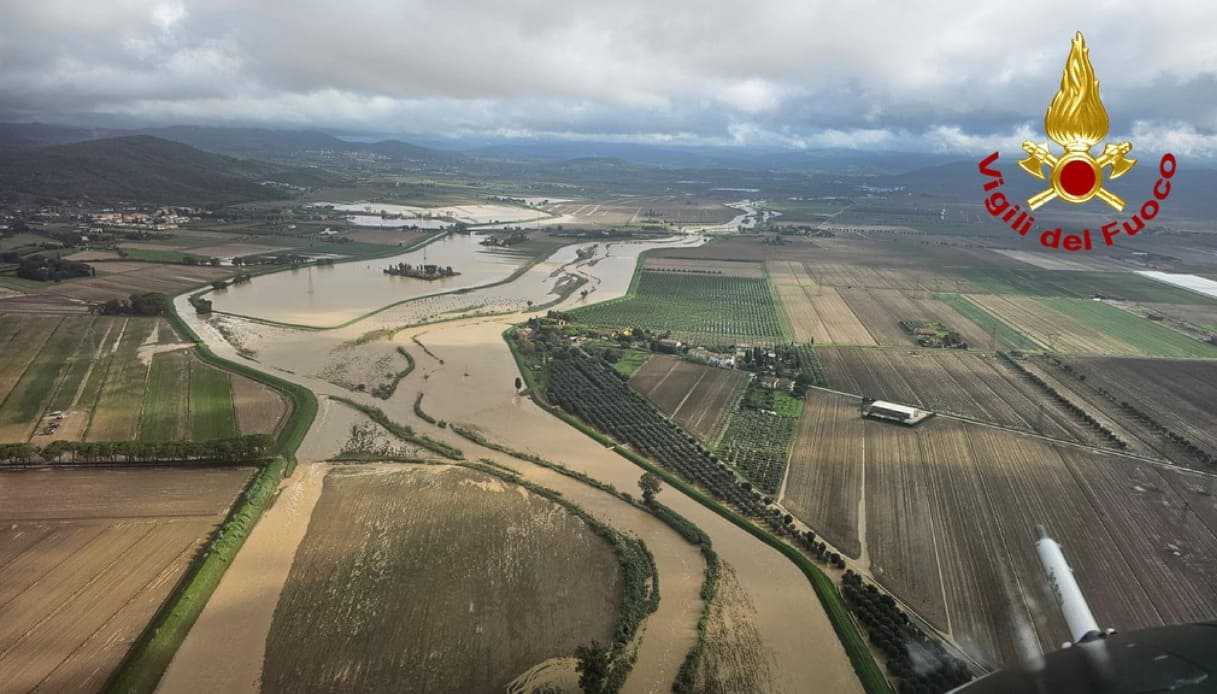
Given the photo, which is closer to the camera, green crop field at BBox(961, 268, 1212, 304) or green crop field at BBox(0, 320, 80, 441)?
green crop field at BBox(0, 320, 80, 441)

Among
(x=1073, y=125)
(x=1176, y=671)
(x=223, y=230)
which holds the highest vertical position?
(x=1073, y=125)

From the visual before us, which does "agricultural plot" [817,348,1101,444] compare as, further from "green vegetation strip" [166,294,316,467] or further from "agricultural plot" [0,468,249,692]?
"agricultural plot" [0,468,249,692]

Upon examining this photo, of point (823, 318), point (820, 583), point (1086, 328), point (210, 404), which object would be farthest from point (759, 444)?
point (1086, 328)

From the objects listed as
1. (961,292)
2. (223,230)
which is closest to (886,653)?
(961,292)

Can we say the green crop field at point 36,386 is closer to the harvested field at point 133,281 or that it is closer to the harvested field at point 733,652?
the harvested field at point 133,281

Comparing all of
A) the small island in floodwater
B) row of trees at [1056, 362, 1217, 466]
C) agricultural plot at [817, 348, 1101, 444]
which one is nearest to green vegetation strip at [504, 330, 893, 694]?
agricultural plot at [817, 348, 1101, 444]

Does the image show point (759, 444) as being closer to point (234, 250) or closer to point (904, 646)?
point (904, 646)

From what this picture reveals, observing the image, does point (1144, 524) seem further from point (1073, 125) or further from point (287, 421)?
point (287, 421)
